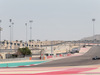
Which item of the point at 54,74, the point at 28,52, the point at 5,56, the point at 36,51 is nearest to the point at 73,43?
the point at 36,51

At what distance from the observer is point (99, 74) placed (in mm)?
17062

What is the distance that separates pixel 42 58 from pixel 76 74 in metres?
32.1

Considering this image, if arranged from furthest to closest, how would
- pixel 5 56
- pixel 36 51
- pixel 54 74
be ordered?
1. pixel 36 51
2. pixel 5 56
3. pixel 54 74

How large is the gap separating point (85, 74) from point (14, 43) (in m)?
131

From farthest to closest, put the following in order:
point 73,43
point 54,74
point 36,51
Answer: point 73,43 → point 36,51 → point 54,74

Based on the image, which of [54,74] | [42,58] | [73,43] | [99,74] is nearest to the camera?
[99,74]

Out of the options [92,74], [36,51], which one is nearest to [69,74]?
[92,74]

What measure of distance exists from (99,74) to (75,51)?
2403 inches

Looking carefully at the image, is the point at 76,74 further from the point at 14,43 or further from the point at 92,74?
the point at 14,43

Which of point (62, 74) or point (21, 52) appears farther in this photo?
point (21, 52)

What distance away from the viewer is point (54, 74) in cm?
1833

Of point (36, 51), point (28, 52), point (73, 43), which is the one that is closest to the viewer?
point (28, 52)

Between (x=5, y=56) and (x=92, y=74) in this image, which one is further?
(x=5, y=56)

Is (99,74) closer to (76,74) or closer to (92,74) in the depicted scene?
(92,74)
